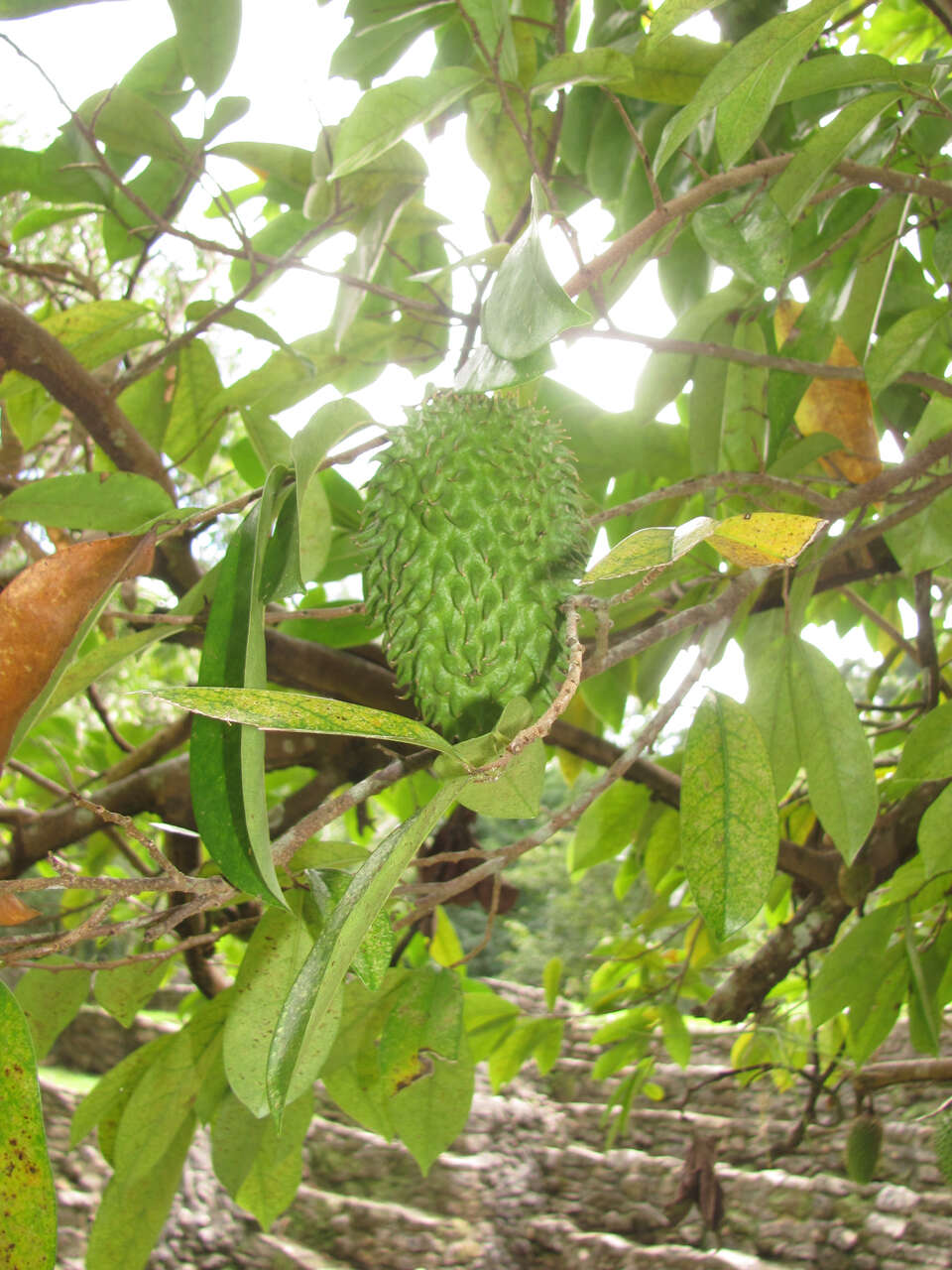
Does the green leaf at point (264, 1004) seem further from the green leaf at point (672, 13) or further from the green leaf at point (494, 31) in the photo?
the green leaf at point (494, 31)

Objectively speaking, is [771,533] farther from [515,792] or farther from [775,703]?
[775,703]

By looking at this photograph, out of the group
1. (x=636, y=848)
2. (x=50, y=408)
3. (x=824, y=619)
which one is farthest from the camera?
(x=824, y=619)

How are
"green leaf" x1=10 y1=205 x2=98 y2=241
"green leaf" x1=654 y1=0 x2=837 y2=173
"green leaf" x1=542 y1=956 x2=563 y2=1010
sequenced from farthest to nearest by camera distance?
"green leaf" x1=542 y1=956 x2=563 y2=1010, "green leaf" x1=10 y1=205 x2=98 y2=241, "green leaf" x1=654 y1=0 x2=837 y2=173

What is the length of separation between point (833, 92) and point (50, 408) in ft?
3.67

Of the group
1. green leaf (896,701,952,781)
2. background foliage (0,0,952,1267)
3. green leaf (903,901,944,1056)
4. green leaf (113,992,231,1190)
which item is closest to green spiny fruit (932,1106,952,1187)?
background foliage (0,0,952,1267)

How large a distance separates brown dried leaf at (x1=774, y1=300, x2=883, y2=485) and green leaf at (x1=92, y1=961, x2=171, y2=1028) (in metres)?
0.91

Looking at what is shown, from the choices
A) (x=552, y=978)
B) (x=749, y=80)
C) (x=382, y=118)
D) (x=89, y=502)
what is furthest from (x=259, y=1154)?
(x=552, y=978)

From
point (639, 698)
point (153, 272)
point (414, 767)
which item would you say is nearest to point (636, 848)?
point (639, 698)

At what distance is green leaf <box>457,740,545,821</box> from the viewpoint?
0.62m

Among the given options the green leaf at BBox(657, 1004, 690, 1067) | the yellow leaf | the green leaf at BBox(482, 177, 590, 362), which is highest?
the green leaf at BBox(482, 177, 590, 362)

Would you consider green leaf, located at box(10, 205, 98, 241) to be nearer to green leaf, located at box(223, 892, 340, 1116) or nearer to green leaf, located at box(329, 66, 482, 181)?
green leaf, located at box(329, 66, 482, 181)

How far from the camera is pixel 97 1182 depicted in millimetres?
4809

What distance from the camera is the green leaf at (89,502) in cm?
88

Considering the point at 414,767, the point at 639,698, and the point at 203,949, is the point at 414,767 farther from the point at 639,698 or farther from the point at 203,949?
the point at 203,949
